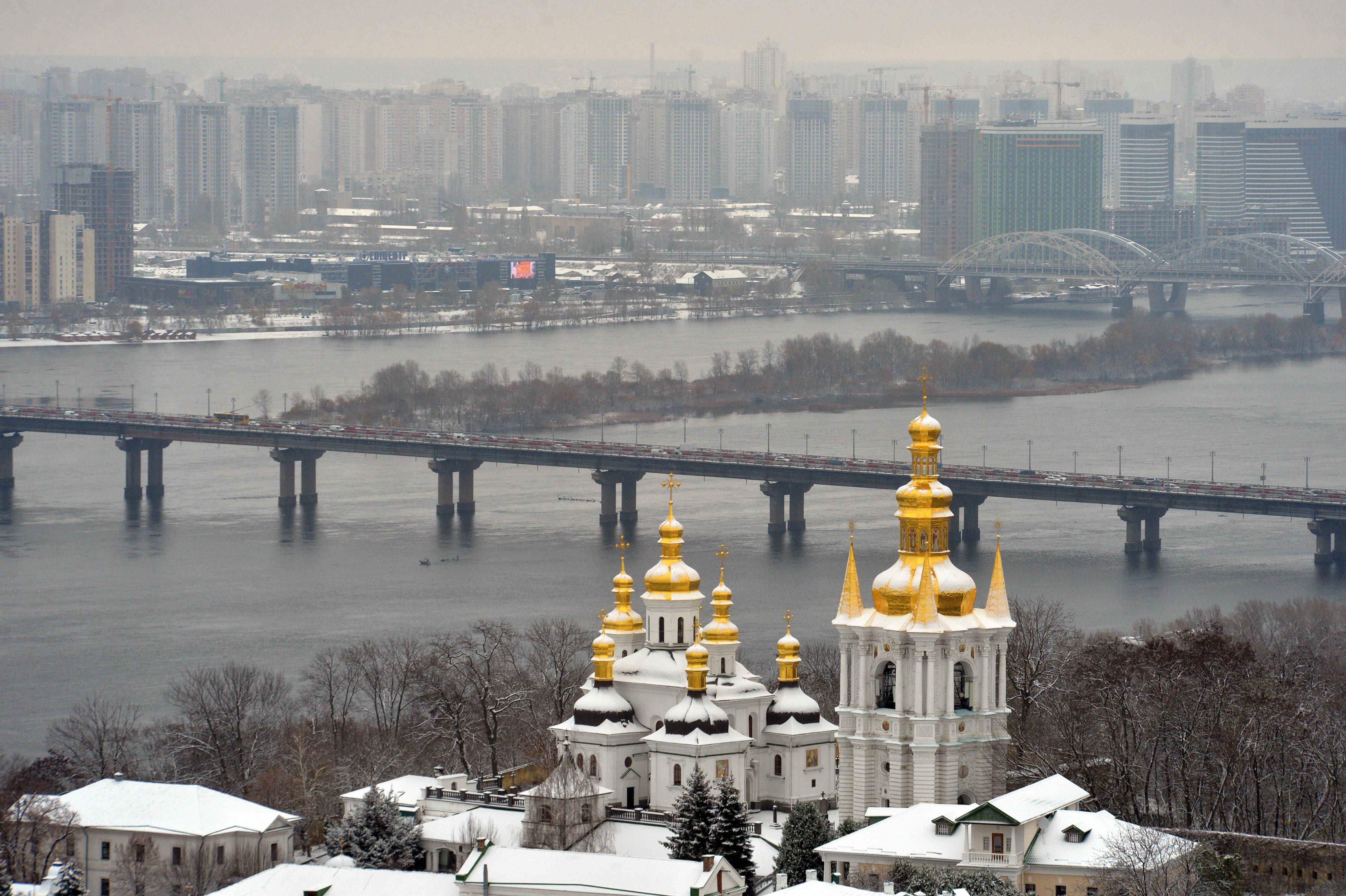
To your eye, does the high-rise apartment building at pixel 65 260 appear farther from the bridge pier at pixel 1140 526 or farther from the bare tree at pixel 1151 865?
the bare tree at pixel 1151 865

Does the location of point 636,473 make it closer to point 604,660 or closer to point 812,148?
point 604,660

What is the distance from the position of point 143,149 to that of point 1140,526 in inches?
4034

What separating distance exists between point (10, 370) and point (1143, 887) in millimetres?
46815

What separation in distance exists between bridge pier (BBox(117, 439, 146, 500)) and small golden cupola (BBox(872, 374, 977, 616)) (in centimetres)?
2363

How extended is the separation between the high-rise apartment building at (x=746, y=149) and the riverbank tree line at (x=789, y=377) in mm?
83862

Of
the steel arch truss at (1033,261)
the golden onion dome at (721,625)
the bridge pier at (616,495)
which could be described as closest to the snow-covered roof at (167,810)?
the golden onion dome at (721,625)

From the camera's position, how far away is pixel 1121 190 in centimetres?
11681

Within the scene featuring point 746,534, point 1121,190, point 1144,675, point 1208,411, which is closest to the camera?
point 1144,675

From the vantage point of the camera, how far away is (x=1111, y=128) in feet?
458

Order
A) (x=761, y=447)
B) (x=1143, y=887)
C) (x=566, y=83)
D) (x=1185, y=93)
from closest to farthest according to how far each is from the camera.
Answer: (x=1143, y=887)
(x=761, y=447)
(x=1185, y=93)
(x=566, y=83)

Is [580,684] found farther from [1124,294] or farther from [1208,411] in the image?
[1124,294]

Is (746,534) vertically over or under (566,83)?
under

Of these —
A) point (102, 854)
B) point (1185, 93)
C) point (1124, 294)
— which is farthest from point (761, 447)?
point (1185, 93)

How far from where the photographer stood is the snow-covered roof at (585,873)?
1609 centimetres
